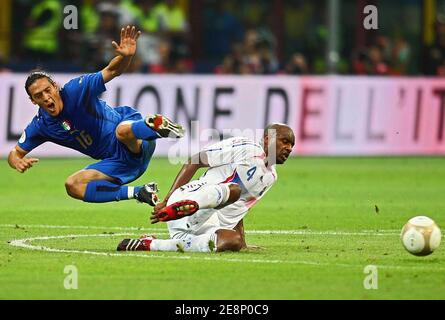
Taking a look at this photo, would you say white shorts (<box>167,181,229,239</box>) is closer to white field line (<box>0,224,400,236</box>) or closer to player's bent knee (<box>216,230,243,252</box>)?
player's bent knee (<box>216,230,243,252</box>)

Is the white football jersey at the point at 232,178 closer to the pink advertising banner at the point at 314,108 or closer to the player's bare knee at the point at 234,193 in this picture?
the player's bare knee at the point at 234,193

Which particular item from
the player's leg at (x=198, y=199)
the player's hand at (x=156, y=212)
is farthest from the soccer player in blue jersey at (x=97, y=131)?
the player's leg at (x=198, y=199)

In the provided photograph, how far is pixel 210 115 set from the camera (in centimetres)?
2398

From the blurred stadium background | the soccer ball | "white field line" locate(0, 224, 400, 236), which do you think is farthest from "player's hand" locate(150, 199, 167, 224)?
"white field line" locate(0, 224, 400, 236)

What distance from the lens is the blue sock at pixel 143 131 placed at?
12625 millimetres

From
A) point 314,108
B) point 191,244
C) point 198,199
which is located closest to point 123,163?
point 191,244

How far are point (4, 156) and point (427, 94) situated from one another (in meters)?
7.99

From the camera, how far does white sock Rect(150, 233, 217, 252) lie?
12188 mm

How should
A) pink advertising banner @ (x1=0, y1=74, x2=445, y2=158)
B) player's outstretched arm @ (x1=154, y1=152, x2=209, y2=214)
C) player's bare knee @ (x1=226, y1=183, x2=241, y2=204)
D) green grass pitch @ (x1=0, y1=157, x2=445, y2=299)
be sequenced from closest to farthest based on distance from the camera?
green grass pitch @ (x1=0, y1=157, x2=445, y2=299)
player's bare knee @ (x1=226, y1=183, x2=241, y2=204)
player's outstretched arm @ (x1=154, y1=152, x2=209, y2=214)
pink advertising banner @ (x1=0, y1=74, x2=445, y2=158)

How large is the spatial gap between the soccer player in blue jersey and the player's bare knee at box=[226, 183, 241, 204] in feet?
3.08

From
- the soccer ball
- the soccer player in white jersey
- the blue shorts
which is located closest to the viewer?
the soccer ball

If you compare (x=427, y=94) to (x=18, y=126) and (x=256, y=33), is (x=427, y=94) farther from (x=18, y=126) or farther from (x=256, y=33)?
(x=18, y=126)

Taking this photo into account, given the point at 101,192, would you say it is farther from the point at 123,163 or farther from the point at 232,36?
the point at 232,36
